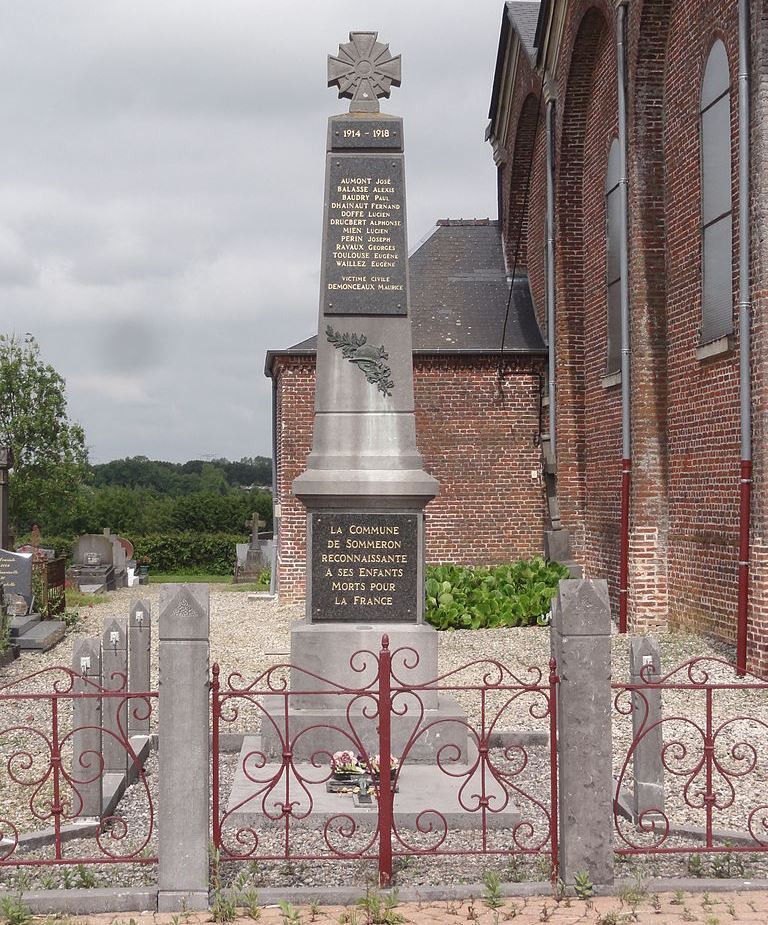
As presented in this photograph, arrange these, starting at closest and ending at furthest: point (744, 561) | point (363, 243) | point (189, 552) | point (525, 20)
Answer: point (363, 243), point (744, 561), point (525, 20), point (189, 552)

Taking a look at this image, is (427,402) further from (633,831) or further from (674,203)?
(633,831)

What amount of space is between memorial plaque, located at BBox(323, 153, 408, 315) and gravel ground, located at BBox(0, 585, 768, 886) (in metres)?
3.03

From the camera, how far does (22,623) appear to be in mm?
14398

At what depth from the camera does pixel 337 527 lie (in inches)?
299

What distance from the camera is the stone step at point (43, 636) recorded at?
45.0ft

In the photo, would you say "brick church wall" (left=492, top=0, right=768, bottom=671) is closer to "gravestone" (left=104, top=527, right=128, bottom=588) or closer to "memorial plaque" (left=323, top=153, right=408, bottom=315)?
"memorial plaque" (left=323, top=153, right=408, bottom=315)

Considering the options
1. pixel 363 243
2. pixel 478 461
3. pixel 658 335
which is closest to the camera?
pixel 363 243

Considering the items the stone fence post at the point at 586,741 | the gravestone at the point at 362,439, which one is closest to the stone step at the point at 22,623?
the gravestone at the point at 362,439

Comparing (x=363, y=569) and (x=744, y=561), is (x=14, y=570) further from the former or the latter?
(x=744, y=561)

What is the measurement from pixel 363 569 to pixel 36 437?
26.7 meters

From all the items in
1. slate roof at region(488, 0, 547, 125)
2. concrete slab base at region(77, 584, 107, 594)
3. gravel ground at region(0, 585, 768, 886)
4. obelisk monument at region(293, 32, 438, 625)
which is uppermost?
slate roof at region(488, 0, 547, 125)

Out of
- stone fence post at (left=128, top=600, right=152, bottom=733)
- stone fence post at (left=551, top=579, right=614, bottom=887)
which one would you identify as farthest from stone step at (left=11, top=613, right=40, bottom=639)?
stone fence post at (left=551, top=579, right=614, bottom=887)

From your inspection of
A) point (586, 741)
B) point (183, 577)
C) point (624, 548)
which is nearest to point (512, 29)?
point (624, 548)

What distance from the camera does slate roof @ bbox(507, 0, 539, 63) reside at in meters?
19.4
